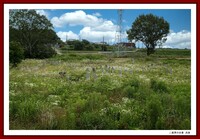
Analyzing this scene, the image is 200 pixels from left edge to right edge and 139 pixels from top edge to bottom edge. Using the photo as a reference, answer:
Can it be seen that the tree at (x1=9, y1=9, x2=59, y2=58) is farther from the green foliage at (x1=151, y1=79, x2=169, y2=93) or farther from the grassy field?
the green foliage at (x1=151, y1=79, x2=169, y2=93)

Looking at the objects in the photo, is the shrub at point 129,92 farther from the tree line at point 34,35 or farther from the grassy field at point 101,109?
the tree line at point 34,35

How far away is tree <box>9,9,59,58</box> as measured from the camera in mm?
38000

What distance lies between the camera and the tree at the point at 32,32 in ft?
125

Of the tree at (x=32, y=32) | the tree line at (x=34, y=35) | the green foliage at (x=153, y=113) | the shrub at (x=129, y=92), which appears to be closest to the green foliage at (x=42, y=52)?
the tree line at (x=34, y=35)

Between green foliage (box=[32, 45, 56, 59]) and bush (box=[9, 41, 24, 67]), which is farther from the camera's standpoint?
green foliage (box=[32, 45, 56, 59])

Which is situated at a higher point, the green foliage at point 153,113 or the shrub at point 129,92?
the shrub at point 129,92

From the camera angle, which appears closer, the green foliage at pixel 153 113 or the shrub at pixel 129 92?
the green foliage at pixel 153 113

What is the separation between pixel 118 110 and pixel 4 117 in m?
4.43

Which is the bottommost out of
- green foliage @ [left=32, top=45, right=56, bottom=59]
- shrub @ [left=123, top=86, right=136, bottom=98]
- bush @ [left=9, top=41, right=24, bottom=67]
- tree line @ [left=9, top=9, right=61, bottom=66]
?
shrub @ [left=123, top=86, right=136, bottom=98]

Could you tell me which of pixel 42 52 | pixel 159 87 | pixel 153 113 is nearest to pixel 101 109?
pixel 153 113

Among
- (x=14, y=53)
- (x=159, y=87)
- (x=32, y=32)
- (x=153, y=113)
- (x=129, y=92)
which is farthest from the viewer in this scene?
(x=32, y=32)

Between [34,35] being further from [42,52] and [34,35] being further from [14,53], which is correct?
[14,53]

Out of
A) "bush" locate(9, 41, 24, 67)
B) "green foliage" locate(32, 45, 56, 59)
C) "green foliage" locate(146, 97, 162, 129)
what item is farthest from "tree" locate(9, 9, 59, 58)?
"green foliage" locate(146, 97, 162, 129)

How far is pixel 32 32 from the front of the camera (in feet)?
150
